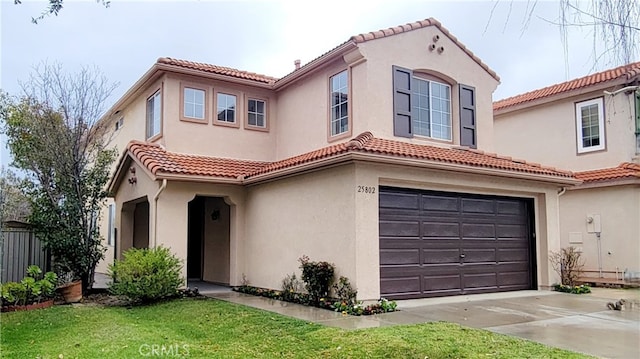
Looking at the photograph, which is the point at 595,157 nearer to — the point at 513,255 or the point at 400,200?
the point at 513,255

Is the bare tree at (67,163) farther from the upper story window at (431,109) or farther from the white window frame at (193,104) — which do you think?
the upper story window at (431,109)

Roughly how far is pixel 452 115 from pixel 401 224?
15.4 ft

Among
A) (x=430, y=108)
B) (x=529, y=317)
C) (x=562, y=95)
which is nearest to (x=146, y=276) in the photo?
(x=529, y=317)

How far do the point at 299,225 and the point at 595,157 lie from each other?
460 inches

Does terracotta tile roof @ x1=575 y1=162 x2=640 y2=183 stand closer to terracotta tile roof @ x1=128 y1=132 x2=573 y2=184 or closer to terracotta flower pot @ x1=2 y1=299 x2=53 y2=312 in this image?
terracotta tile roof @ x1=128 y1=132 x2=573 y2=184

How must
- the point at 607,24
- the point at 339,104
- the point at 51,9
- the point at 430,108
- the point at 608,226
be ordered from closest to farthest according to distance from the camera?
the point at 607,24 < the point at 51,9 < the point at 339,104 < the point at 430,108 < the point at 608,226

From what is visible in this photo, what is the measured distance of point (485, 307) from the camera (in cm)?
1099

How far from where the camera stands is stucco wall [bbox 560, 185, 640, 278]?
52.4 ft

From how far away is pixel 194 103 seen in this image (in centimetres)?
1583

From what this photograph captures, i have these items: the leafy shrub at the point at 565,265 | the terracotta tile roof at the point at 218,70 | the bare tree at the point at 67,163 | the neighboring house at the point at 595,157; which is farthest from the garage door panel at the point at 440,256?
the bare tree at the point at 67,163

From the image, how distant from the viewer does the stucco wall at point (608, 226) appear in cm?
1598

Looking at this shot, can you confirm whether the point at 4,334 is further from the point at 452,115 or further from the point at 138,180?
the point at 452,115

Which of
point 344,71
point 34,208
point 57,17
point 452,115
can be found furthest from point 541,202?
point 34,208

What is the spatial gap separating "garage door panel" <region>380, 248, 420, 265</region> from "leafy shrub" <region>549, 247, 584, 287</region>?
16.1 feet
